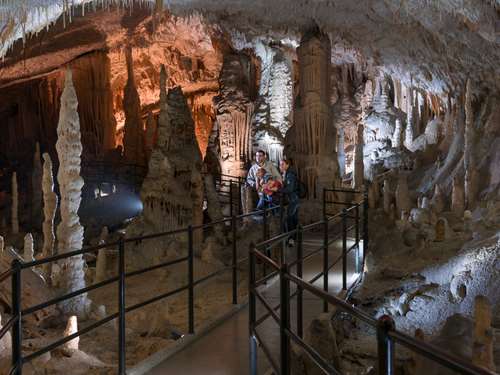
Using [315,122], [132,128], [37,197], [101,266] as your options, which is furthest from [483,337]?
[132,128]

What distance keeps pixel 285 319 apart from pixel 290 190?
539 cm

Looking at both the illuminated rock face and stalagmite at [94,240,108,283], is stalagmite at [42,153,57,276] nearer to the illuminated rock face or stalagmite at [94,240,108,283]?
stalagmite at [94,240,108,283]

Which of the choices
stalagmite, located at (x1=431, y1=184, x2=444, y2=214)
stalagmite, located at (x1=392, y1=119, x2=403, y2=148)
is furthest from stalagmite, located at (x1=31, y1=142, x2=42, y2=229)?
stalagmite, located at (x1=392, y1=119, x2=403, y2=148)

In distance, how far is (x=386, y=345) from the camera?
1.49 m

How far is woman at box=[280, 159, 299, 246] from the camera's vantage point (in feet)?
25.5

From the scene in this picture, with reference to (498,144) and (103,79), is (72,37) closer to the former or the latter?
(103,79)

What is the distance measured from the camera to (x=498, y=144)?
479 inches

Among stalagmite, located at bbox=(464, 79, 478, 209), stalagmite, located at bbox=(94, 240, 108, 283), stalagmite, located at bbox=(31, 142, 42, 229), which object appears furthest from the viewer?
stalagmite, located at bbox=(31, 142, 42, 229)

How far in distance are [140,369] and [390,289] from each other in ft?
17.7

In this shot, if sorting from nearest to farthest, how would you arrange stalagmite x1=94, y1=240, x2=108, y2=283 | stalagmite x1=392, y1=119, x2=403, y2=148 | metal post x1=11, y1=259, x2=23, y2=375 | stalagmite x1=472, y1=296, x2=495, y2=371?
metal post x1=11, y1=259, x2=23, y2=375 → stalagmite x1=472, y1=296, x2=495, y2=371 → stalagmite x1=94, y1=240, x2=108, y2=283 → stalagmite x1=392, y1=119, x2=403, y2=148

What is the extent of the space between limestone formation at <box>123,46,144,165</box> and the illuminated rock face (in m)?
7.79

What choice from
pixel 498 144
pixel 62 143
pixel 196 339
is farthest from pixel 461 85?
pixel 196 339

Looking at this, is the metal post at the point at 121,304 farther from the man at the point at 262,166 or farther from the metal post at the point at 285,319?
the man at the point at 262,166

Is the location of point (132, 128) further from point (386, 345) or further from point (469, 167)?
point (386, 345)
